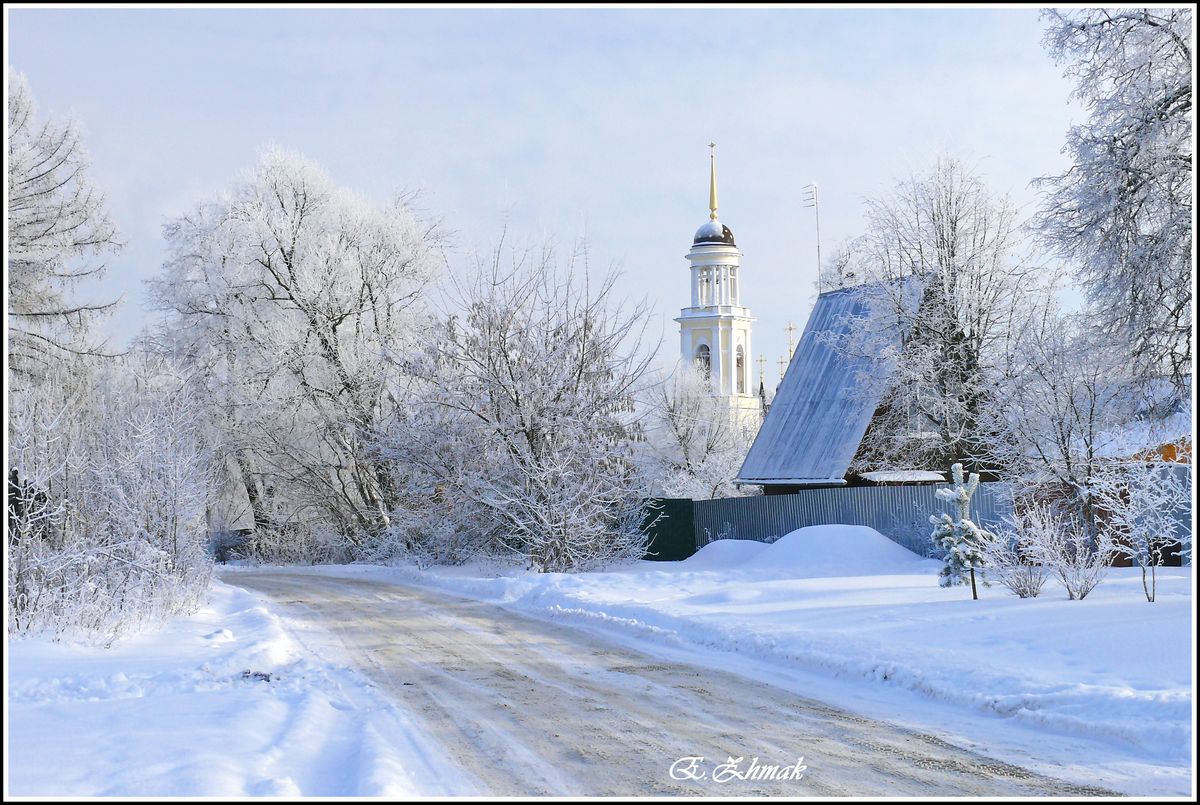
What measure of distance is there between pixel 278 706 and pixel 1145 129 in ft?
53.2

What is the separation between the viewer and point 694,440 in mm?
57500

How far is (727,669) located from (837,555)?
12.4 meters

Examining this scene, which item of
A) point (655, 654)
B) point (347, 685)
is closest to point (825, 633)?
point (655, 654)

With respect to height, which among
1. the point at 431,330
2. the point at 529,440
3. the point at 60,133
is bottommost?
the point at 529,440

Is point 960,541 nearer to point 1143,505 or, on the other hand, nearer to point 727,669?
point 1143,505

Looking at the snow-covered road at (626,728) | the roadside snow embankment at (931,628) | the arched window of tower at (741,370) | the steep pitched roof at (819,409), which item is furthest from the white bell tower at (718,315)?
the snow-covered road at (626,728)

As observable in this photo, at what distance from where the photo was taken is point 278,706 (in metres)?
9.76

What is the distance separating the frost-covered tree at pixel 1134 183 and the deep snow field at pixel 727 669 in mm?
4540

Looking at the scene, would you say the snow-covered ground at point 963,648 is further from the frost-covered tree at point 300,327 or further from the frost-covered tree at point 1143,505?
the frost-covered tree at point 300,327

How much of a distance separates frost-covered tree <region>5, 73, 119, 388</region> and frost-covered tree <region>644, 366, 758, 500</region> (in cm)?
2789

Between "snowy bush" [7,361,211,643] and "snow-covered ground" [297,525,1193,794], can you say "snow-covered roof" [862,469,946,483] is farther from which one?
"snowy bush" [7,361,211,643]

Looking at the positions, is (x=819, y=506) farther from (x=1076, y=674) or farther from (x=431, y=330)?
(x=1076, y=674)

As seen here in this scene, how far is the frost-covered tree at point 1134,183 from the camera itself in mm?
17547

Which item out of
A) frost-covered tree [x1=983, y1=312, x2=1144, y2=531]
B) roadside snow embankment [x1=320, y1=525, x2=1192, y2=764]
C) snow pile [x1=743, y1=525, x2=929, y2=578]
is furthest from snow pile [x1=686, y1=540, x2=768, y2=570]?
frost-covered tree [x1=983, y1=312, x2=1144, y2=531]
